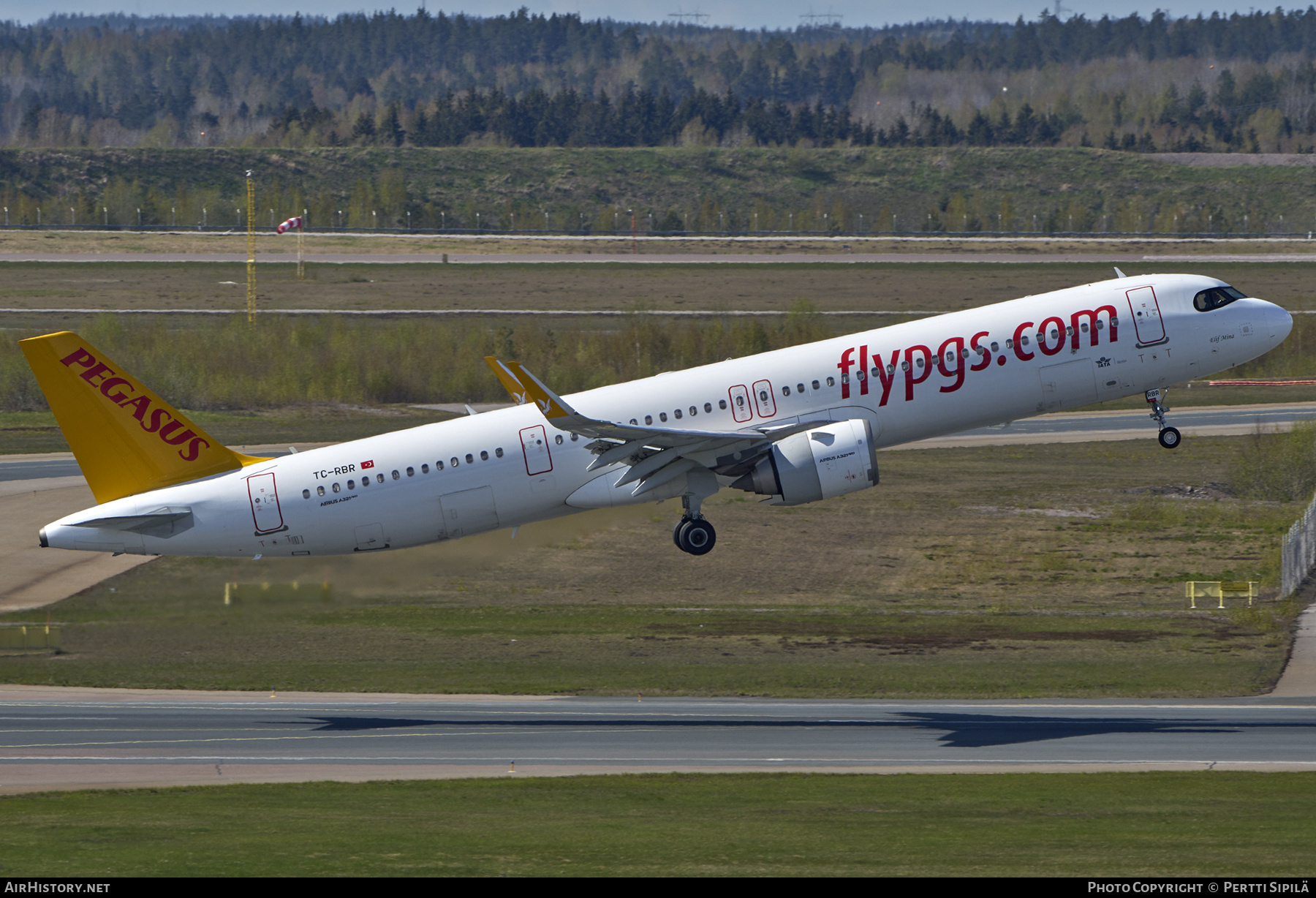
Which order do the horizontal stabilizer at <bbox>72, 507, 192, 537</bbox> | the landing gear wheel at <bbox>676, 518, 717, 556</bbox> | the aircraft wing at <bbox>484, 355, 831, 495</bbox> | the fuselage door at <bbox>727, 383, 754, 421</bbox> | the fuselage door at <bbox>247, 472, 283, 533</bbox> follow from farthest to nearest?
1. the landing gear wheel at <bbox>676, 518, 717, 556</bbox>
2. the fuselage door at <bbox>247, 472, 283, 533</bbox>
3. the horizontal stabilizer at <bbox>72, 507, 192, 537</bbox>
4. the fuselage door at <bbox>727, 383, 754, 421</bbox>
5. the aircraft wing at <bbox>484, 355, 831, 495</bbox>

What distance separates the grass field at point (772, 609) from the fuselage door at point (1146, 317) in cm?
1972

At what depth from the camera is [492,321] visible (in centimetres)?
13325

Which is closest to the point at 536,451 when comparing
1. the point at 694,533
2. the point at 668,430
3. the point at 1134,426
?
the point at 668,430

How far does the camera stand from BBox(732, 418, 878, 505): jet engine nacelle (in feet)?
148

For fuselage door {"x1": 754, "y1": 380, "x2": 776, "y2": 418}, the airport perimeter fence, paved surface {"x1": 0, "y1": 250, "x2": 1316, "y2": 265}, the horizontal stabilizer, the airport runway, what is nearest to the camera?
fuselage door {"x1": 754, "y1": 380, "x2": 776, "y2": 418}

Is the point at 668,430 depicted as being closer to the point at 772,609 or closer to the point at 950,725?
the point at 950,725

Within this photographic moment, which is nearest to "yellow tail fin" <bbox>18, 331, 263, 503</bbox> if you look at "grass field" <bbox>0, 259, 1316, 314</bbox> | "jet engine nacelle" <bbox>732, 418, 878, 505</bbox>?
"jet engine nacelle" <bbox>732, 418, 878, 505</bbox>

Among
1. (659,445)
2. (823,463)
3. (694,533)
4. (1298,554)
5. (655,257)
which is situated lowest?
(1298,554)

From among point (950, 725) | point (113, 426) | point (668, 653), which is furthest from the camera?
point (668, 653)

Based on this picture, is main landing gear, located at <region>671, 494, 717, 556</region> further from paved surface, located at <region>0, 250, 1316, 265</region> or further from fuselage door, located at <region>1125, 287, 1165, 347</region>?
paved surface, located at <region>0, 250, 1316, 265</region>

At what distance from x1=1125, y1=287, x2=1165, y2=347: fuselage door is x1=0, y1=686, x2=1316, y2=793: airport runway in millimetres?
14070

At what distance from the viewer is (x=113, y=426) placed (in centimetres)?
4712

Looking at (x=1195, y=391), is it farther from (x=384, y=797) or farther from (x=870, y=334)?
(x=384, y=797)

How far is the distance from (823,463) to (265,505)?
17199 mm
